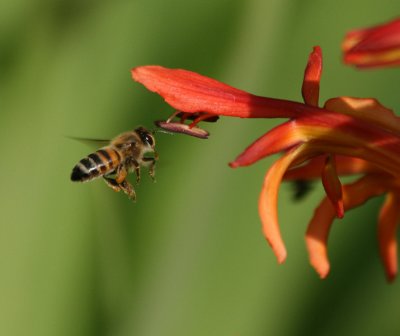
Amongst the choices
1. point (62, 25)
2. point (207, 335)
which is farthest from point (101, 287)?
point (62, 25)

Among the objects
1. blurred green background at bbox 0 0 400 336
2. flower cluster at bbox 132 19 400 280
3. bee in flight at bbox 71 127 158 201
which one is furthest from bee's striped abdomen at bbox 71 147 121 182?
blurred green background at bbox 0 0 400 336

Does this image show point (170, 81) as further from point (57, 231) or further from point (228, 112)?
point (57, 231)

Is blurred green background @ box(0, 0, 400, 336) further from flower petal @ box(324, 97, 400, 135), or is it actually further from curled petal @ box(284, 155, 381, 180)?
flower petal @ box(324, 97, 400, 135)

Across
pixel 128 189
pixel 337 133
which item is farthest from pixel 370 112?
pixel 128 189

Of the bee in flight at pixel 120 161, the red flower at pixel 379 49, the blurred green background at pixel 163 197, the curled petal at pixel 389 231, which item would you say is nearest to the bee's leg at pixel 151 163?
the bee in flight at pixel 120 161

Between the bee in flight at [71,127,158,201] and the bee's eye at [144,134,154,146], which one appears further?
the bee's eye at [144,134,154,146]

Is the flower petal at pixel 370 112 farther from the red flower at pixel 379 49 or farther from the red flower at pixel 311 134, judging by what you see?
the red flower at pixel 379 49
